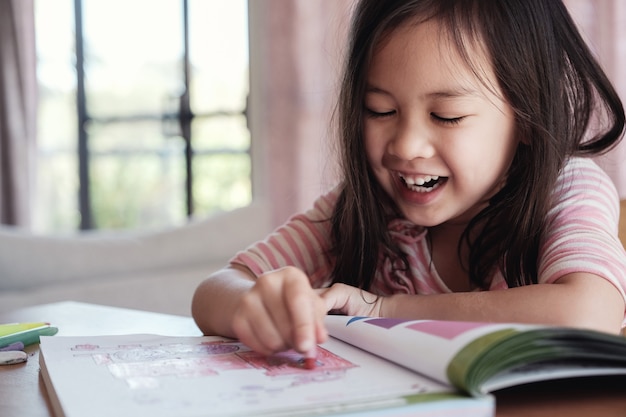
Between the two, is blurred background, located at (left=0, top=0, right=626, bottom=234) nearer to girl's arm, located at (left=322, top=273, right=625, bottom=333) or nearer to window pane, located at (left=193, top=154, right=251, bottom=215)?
window pane, located at (left=193, top=154, right=251, bottom=215)

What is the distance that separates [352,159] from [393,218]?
0.11 meters

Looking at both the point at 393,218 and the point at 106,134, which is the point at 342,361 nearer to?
the point at 393,218

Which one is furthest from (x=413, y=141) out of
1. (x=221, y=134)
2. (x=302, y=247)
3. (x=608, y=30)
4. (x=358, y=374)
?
(x=221, y=134)

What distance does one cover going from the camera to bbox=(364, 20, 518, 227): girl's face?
0.89m

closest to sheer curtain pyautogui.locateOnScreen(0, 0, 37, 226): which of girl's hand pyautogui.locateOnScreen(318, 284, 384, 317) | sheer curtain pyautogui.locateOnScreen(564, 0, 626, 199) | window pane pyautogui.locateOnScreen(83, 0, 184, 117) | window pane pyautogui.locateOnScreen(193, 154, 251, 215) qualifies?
window pane pyautogui.locateOnScreen(83, 0, 184, 117)

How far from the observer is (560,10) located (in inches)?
39.5

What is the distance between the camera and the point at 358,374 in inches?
22.7

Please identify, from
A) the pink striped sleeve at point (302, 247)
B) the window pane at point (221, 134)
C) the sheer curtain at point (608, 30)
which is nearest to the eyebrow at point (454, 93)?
the pink striped sleeve at point (302, 247)

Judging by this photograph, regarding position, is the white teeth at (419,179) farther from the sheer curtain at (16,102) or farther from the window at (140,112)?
the sheer curtain at (16,102)

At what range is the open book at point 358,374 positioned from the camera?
1.63 ft

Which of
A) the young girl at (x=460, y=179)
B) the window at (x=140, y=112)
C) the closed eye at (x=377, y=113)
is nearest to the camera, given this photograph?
the young girl at (x=460, y=179)

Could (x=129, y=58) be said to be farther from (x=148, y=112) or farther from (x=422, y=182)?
(x=422, y=182)

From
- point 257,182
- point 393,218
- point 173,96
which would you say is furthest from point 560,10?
point 173,96

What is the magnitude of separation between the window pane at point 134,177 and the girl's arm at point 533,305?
12.3 ft
